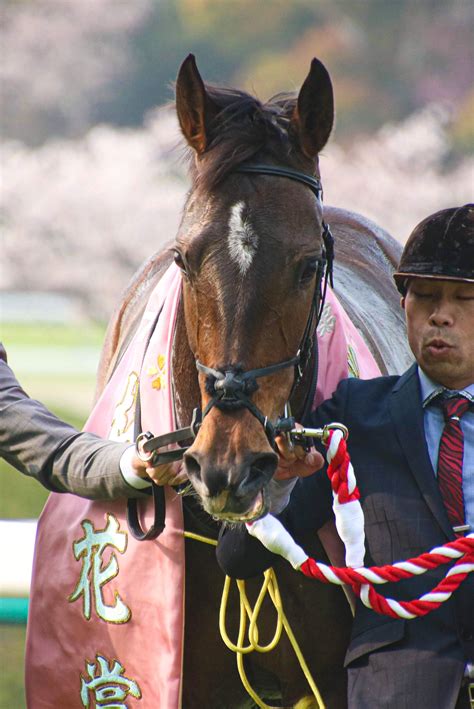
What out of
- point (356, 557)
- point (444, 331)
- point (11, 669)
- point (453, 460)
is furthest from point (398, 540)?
point (11, 669)

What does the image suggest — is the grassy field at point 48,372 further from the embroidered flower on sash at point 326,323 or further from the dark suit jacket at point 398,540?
the dark suit jacket at point 398,540

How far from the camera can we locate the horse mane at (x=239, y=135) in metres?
2.39

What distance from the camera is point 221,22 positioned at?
2458cm

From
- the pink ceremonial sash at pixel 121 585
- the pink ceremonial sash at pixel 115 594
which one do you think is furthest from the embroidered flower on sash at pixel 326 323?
the pink ceremonial sash at pixel 115 594

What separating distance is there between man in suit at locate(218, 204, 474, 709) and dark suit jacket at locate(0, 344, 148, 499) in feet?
1.08

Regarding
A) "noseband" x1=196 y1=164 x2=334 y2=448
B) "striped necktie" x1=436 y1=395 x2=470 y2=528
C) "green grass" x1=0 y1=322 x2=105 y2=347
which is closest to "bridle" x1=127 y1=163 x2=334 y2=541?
"noseband" x1=196 y1=164 x2=334 y2=448

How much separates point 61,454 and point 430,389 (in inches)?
36.3

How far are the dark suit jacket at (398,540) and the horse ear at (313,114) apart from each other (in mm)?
574

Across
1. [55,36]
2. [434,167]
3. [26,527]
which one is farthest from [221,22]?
[26,527]

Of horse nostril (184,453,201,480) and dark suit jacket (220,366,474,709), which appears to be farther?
dark suit jacket (220,366,474,709)

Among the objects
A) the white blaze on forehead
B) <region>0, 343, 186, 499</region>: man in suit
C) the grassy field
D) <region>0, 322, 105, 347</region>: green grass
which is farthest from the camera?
<region>0, 322, 105, 347</region>: green grass

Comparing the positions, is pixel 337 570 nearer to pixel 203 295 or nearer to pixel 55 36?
pixel 203 295

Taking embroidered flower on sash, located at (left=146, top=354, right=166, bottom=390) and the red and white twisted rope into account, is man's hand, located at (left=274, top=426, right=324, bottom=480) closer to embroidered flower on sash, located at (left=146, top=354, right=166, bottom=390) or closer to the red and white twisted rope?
the red and white twisted rope

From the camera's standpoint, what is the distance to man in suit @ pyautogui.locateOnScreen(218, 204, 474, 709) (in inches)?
91.5
